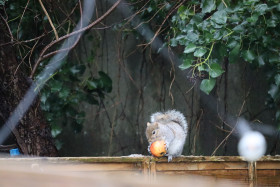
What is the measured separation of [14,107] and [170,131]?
0.86 meters

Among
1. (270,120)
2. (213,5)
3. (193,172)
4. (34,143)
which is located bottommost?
(193,172)

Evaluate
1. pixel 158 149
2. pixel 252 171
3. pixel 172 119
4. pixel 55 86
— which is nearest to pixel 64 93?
pixel 55 86

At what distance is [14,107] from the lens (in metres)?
2.45

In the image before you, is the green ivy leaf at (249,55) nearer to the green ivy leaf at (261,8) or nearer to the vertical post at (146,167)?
the green ivy leaf at (261,8)

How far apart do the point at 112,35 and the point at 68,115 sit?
28.8 inches

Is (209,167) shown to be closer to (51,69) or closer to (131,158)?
(131,158)

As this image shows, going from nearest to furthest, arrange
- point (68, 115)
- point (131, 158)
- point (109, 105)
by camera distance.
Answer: point (131, 158)
point (68, 115)
point (109, 105)

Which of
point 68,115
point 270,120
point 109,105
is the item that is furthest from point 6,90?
point 270,120

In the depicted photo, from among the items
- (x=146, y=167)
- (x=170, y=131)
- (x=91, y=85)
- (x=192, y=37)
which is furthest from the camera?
(x=91, y=85)

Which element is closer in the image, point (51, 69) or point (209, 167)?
point (209, 167)

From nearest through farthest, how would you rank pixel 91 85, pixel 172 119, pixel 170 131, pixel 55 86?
1. pixel 170 131
2. pixel 172 119
3. pixel 55 86
4. pixel 91 85

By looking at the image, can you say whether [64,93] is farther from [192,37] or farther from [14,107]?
[192,37]

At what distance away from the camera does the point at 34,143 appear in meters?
2.48

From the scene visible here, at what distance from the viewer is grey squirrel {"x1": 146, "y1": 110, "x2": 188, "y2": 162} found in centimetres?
232
